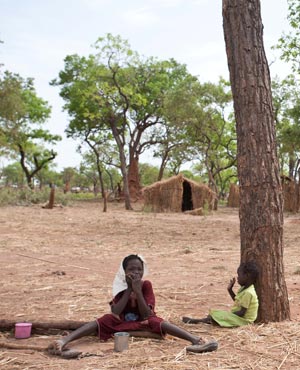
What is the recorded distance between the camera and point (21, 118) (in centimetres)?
3155

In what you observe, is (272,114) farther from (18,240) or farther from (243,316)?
(18,240)

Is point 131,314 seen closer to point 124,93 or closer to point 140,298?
point 140,298

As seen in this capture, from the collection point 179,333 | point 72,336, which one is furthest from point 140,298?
point 72,336

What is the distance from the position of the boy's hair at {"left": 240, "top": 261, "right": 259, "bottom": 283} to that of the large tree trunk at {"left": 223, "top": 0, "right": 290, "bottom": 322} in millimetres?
51

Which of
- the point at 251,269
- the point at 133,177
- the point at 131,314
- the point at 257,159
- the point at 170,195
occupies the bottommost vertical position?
the point at 131,314

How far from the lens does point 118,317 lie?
4.05 meters

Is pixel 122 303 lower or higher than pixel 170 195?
lower

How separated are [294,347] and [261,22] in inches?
116

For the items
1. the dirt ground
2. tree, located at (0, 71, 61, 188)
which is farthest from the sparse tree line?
the dirt ground

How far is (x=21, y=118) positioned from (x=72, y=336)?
96.2 ft

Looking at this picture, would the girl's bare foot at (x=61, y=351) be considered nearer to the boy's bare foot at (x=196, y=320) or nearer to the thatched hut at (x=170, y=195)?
the boy's bare foot at (x=196, y=320)

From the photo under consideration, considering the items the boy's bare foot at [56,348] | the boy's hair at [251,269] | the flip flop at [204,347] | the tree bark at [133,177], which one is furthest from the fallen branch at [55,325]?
the tree bark at [133,177]

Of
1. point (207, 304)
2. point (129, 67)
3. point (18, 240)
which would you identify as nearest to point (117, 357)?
point (207, 304)

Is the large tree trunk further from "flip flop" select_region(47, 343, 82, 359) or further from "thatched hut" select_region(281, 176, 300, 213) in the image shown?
"thatched hut" select_region(281, 176, 300, 213)
